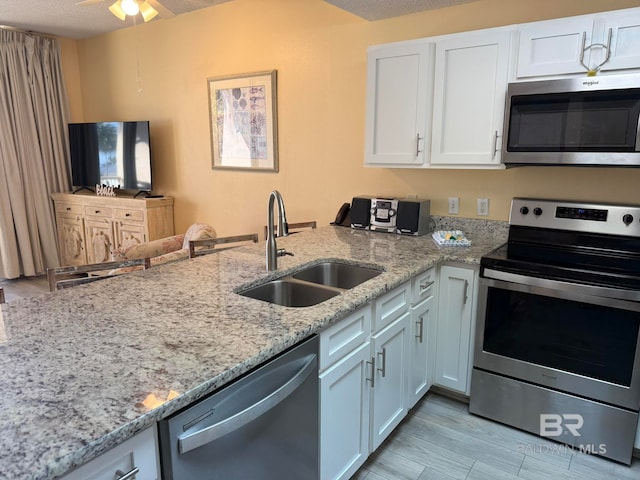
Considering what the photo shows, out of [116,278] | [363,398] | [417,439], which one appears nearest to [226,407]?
[363,398]

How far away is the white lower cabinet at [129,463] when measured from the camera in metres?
0.84

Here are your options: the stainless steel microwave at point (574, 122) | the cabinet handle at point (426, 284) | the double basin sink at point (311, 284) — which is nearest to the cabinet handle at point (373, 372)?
the double basin sink at point (311, 284)

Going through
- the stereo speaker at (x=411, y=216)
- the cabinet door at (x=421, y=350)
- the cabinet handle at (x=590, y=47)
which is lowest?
the cabinet door at (x=421, y=350)

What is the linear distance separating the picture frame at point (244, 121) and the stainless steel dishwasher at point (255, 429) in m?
2.60

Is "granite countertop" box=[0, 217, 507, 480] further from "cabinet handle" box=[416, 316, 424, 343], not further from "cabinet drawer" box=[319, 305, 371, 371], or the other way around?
"cabinet handle" box=[416, 316, 424, 343]

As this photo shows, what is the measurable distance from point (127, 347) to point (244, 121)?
2962 mm

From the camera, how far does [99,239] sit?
477 cm

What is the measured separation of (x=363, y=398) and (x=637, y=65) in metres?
1.91

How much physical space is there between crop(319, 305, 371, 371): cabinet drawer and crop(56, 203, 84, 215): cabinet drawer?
14.0 feet

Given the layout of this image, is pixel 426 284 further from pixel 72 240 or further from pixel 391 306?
pixel 72 240

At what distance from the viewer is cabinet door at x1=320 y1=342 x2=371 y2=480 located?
61.1 inches

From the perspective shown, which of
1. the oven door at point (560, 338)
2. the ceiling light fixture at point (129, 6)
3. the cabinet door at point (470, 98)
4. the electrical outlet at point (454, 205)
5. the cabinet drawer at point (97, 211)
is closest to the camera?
the oven door at point (560, 338)

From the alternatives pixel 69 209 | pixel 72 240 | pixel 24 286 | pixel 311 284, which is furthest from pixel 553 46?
pixel 24 286

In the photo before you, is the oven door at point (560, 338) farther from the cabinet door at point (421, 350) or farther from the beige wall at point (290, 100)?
the beige wall at point (290, 100)
